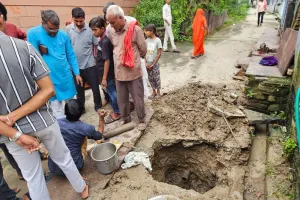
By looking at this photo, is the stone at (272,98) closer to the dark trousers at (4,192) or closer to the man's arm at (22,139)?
the man's arm at (22,139)

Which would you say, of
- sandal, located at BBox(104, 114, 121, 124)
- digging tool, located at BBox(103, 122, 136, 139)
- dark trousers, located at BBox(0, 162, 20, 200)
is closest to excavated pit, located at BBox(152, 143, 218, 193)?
digging tool, located at BBox(103, 122, 136, 139)

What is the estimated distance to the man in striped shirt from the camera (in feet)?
5.23

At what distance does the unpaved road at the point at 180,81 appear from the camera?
103 inches

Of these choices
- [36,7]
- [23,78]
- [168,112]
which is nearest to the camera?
[23,78]

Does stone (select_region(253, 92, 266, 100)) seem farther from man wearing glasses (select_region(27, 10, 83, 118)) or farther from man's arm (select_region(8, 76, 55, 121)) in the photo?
man's arm (select_region(8, 76, 55, 121))

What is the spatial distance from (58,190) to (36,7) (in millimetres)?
4802

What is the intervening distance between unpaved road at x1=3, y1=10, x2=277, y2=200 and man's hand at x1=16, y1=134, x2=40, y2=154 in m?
1.12

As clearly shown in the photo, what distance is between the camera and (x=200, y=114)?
396 cm

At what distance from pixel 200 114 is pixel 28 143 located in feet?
9.57

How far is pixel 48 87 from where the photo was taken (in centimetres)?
179

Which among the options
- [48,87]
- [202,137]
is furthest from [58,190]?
[202,137]

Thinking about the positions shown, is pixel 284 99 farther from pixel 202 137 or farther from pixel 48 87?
pixel 48 87

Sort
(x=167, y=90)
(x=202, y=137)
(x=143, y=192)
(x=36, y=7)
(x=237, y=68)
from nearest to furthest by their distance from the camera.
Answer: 1. (x=143, y=192)
2. (x=202, y=137)
3. (x=167, y=90)
4. (x=36, y=7)
5. (x=237, y=68)

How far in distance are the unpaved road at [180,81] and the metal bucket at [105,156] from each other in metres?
0.15
